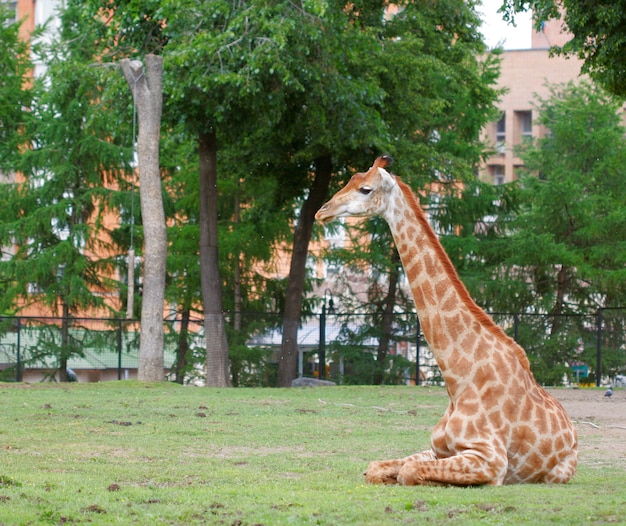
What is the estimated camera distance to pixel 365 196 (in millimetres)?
8469

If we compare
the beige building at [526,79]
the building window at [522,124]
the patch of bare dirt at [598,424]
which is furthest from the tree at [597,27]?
the building window at [522,124]

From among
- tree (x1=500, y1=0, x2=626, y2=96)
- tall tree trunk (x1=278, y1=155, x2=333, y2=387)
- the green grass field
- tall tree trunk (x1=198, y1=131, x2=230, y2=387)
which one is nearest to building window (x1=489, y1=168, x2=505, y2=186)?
tall tree trunk (x1=278, y1=155, x2=333, y2=387)

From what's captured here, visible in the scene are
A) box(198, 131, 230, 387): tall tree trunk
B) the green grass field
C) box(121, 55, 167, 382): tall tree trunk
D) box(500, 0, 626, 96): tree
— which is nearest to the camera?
the green grass field

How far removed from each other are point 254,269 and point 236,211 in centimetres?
269

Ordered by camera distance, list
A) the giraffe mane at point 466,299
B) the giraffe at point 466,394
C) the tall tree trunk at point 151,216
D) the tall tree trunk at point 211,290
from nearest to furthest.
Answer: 1. the giraffe at point 466,394
2. the giraffe mane at point 466,299
3. the tall tree trunk at point 151,216
4. the tall tree trunk at point 211,290

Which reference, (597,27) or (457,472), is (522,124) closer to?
(597,27)

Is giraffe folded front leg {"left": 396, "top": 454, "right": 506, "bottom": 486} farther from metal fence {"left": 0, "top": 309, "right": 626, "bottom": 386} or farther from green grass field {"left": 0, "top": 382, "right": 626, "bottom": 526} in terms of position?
metal fence {"left": 0, "top": 309, "right": 626, "bottom": 386}

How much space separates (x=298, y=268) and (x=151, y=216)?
22.0 ft

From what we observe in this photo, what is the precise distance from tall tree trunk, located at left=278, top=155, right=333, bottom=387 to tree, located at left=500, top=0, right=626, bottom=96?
999cm

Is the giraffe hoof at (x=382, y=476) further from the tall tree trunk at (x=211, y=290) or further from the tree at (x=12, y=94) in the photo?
the tree at (x=12, y=94)

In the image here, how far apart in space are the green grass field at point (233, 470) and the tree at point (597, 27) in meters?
6.43

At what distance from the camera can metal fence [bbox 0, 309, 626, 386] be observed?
31.5 metres

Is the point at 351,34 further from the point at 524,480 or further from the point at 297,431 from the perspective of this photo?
the point at 524,480

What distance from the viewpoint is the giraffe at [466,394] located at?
7.61 metres
